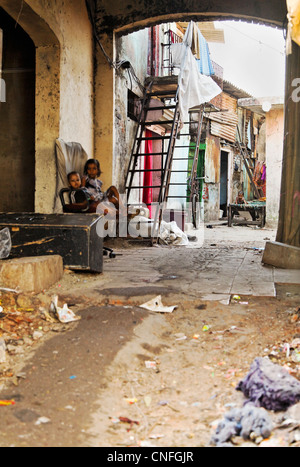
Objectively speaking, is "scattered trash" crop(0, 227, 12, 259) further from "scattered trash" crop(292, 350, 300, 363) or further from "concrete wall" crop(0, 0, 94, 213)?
"scattered trash" crop(292, 350, 300, 363)

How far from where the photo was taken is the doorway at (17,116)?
6.67 m

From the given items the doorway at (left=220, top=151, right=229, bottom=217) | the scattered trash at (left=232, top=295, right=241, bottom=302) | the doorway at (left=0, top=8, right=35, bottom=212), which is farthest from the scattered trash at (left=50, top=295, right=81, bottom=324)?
the doorway at (left=220, top=151, right=229, bottom=217)

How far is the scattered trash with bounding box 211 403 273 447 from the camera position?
168cm

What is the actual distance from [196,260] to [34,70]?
3.86 metres

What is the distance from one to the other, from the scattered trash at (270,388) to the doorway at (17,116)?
5361 millimetres

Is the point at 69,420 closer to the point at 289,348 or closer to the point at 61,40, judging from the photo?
the point at 289,348

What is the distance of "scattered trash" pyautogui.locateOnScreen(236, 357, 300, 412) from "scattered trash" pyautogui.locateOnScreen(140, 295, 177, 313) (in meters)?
1.17

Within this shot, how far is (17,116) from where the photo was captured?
6.69 meters

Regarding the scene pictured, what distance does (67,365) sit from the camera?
7.68 feet

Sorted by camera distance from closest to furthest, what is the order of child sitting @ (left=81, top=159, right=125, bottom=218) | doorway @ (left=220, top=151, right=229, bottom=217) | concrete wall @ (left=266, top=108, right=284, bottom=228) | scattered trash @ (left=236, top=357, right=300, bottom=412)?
1. scattered trash @ (left=236, top=357, right=300, bottom=412)
2. child sitting @ (left=81, top=159, right=125, bottom=218)
3. concrete wall @ (left=266, top=108, right=284, bottom=228)
4. doorway @ (left=220, top=151, right=229, bottom=217)

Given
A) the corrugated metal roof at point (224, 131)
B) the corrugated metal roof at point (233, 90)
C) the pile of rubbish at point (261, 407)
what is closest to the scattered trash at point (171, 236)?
the pile of rubbish at point (261, 407)

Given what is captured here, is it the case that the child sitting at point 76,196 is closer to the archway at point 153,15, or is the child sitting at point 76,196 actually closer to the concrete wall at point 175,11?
the archway at point 153,15

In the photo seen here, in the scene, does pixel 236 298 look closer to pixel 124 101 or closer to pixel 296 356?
pixel 296 356

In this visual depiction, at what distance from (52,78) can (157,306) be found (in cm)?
417
